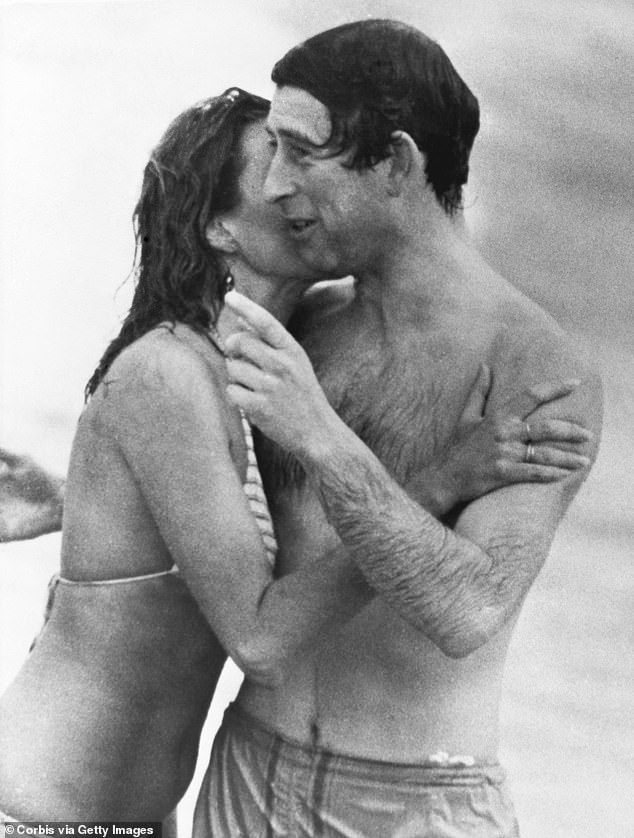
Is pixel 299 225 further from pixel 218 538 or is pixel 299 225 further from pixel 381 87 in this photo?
pixel 218 538

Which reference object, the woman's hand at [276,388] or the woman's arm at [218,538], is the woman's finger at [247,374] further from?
the woman's arm at [218,538]

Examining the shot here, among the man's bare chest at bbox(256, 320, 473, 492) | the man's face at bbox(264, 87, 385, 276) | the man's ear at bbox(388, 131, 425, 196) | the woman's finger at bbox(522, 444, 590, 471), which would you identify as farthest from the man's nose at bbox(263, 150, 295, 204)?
the woman's finger at bbox(522, 444, 590, 471)

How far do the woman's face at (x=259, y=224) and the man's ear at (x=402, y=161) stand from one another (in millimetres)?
172

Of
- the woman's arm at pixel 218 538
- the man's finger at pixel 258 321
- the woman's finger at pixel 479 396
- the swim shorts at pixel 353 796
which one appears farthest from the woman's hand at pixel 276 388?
the swim shorts at pixel 353 796

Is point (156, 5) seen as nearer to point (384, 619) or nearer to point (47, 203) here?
point (47, 203)

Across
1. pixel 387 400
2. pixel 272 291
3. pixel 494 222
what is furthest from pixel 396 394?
→ pixel 494 222

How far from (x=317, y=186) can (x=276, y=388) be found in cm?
33

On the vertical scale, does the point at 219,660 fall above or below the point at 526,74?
below

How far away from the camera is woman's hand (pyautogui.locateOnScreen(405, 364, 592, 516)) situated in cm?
177

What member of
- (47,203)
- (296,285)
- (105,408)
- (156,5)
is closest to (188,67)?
(156,5)

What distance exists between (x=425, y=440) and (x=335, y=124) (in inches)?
17.7

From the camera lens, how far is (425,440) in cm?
188

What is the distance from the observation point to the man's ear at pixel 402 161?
182 cm

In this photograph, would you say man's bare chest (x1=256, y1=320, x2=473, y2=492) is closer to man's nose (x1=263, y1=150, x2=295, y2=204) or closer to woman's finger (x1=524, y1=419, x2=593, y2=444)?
woman's finger (x1=524, y1=419, x2=593, y2=444)
